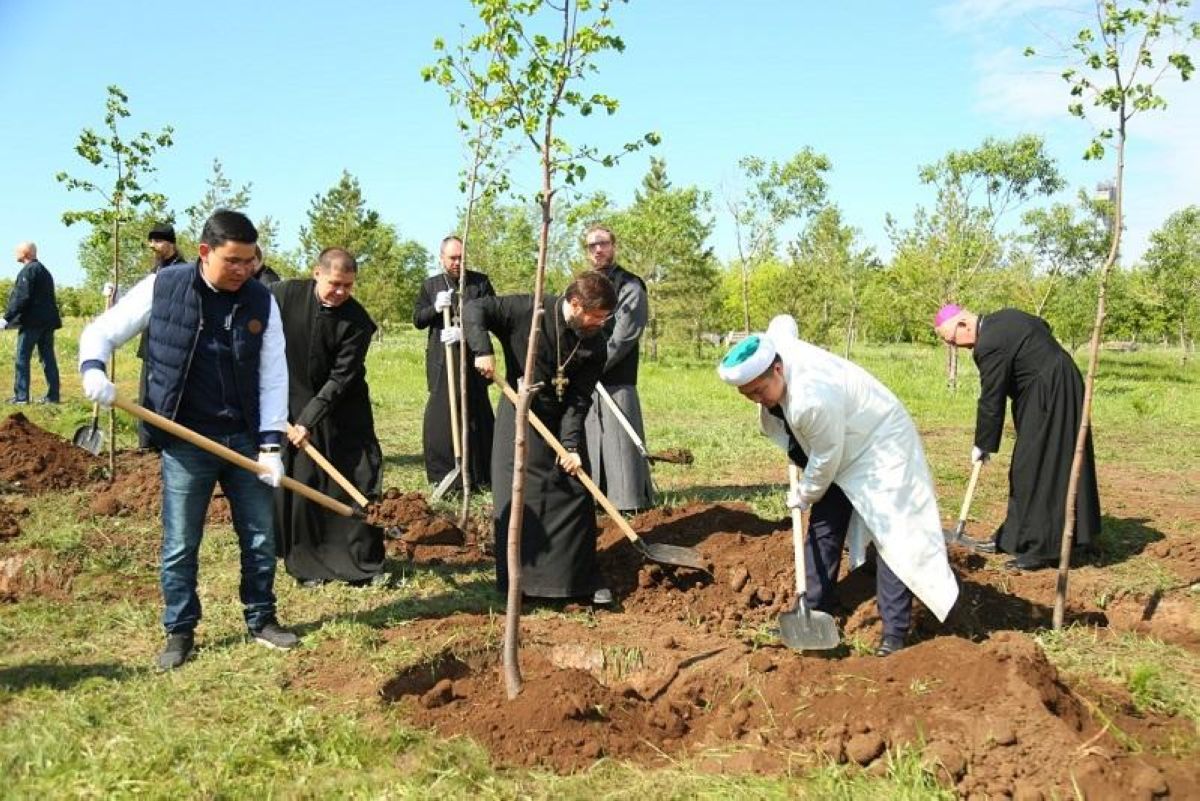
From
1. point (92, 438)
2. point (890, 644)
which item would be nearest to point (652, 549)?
point (890, 644)

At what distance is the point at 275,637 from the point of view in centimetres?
439

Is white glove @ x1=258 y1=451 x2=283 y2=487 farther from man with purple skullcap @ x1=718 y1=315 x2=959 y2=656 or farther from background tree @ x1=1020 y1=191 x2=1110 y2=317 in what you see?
background tree @ x1=1020 y1=191 x2=1110 y2=317

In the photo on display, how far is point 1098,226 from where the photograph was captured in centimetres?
2252

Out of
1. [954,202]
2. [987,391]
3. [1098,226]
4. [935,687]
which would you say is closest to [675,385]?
[954,202]

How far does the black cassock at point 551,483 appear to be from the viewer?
5008mm

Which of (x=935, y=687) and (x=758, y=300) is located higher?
(x=758, y=300)

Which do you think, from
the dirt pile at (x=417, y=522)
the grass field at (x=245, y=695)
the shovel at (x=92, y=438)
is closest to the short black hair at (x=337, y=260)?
the dirt pile at (x=417, y=522)

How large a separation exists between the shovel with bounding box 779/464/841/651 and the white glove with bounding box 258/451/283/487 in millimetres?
2353

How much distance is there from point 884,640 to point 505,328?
8.37ft

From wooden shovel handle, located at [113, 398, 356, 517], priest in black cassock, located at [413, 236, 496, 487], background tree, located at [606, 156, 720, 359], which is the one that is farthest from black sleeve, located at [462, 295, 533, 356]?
background tree, located at [606, 156, 720, 359]

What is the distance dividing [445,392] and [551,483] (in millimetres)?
3077

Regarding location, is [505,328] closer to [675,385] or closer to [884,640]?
[884,640]

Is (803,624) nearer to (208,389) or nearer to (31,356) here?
(208,389)

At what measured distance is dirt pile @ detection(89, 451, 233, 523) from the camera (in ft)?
22.5
